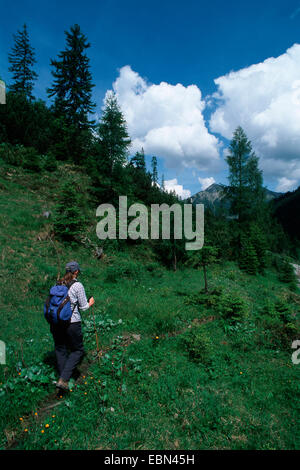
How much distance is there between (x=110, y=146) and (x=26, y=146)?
10664 mm

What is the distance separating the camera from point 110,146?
20156 millimetres

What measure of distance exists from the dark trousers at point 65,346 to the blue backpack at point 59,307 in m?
0.25

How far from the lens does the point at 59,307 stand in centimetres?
368

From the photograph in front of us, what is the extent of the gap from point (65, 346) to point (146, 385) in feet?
6.10

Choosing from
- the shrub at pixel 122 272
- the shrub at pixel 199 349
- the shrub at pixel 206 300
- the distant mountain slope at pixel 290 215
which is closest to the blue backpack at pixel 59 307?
the shrub at pixel 199 349

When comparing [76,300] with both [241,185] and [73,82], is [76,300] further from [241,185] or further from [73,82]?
[73,82]

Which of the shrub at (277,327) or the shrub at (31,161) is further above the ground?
the shrub at (31,161)

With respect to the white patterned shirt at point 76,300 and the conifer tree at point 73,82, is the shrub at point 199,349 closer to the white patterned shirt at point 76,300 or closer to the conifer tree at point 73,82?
the white patterned shirt at point 76,300

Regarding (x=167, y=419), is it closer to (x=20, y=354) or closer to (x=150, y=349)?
(x=150, y=349)

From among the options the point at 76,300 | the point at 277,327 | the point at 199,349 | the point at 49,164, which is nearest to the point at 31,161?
the point at 49,164

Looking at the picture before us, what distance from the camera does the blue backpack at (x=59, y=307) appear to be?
3678 millimetres

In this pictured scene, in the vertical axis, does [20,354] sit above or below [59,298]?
below

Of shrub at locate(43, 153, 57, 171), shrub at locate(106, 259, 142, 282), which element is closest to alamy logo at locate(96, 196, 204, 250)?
shrub at locate(106, 259, 142, 282)
